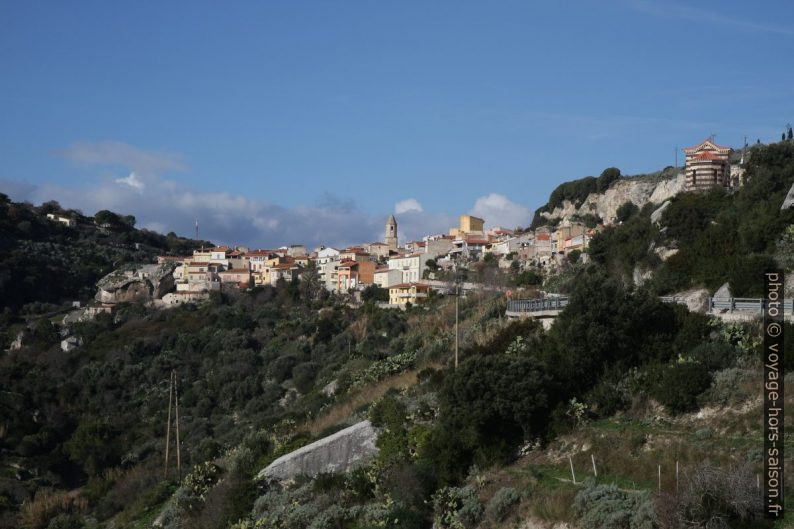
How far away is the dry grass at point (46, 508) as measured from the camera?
34.7 m

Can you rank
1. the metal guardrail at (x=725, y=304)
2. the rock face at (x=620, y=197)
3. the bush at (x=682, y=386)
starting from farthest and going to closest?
1. the rock face at (x=620, y=197)
2. the metal guardrail at (x=725, y=304)
3. the bush at (x=682, y=386)

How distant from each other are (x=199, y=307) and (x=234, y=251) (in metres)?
23.5

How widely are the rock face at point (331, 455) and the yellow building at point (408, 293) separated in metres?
46.8

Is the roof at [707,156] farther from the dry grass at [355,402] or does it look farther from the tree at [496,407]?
A: the tree at [496,407]

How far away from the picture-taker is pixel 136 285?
325ft

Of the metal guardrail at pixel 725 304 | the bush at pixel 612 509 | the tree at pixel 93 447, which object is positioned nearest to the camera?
the bush at pixel 612 509

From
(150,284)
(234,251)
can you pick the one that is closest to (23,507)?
(150,284)

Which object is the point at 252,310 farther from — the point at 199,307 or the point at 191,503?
→ the point at 191,503

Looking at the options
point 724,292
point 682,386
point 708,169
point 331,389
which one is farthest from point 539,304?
point 708,169

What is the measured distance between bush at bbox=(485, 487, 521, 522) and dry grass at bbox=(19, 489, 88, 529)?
21.2 meters

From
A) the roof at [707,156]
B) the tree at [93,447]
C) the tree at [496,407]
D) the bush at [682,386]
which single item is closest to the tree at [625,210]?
the roof at [707,156]

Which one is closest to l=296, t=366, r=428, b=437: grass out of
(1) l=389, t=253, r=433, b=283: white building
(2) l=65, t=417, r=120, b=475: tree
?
(2) l=65, t=417, r=120, b=475: tree

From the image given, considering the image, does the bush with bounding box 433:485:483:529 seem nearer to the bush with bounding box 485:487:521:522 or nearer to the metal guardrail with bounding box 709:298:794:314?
the bush with bounding box 485:487:521:522

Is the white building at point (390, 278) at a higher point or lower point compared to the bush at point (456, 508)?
higher
